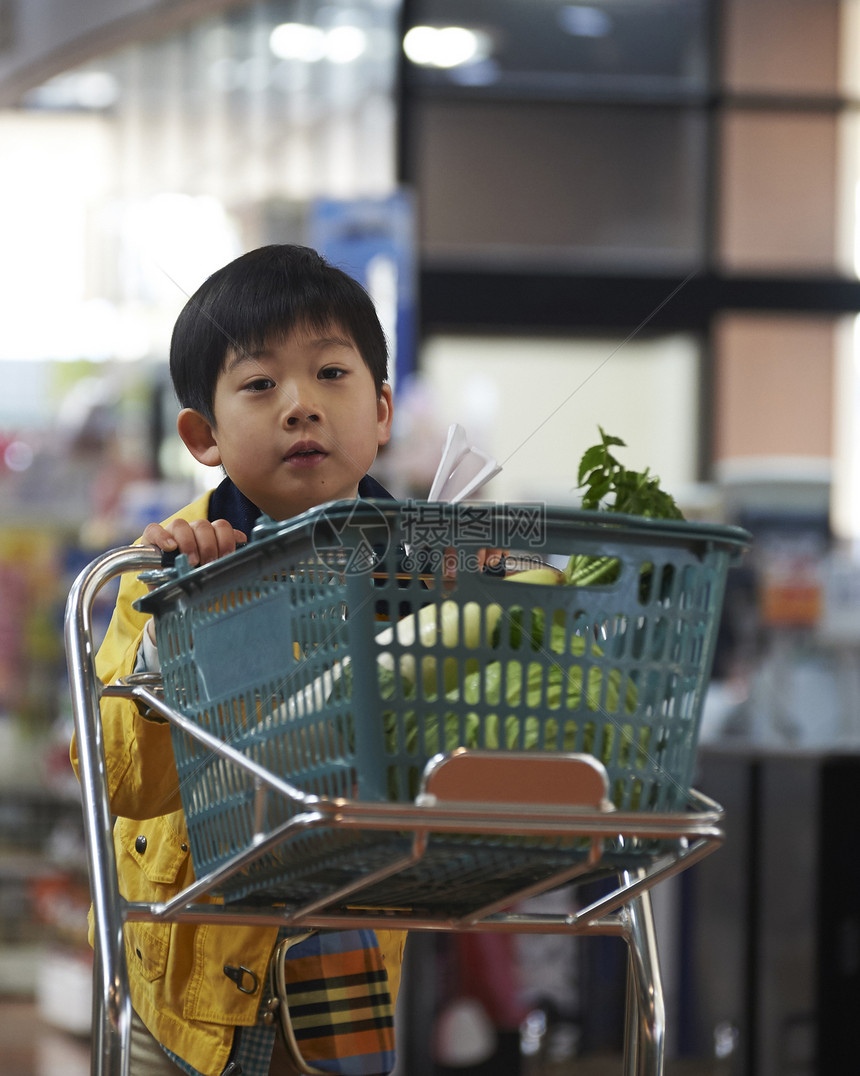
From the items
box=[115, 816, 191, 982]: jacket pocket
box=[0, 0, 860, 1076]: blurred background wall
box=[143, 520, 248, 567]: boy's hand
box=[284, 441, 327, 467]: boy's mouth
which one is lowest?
box=[115, 816, 191, 982]: jacket pocket

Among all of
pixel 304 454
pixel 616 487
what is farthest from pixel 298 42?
pixel 616 487

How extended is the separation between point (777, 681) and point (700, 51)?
4523 mm

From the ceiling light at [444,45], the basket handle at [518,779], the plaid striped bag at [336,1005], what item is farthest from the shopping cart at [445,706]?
the ceiling light at [444,45]

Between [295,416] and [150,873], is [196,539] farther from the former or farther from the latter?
[150,873]

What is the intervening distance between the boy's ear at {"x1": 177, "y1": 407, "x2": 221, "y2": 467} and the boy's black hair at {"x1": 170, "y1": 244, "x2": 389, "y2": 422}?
0.01m

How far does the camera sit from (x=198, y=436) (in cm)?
119

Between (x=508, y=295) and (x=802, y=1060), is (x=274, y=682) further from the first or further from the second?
(x=508, y=295)

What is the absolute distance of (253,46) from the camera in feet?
21.4

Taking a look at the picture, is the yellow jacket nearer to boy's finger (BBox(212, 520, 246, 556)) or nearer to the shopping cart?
boy's finger (BBox(212, 520, 246, 556))

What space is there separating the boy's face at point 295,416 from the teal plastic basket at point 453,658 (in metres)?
0.23

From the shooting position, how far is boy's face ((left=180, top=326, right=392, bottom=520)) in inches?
42.1

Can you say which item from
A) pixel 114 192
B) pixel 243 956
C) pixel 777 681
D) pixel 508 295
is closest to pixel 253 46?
pixel 114 192

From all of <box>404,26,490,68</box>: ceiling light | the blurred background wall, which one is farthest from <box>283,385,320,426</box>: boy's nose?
<box>404,26,490,68</box>: ceiling light

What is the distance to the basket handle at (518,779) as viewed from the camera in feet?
2.46
